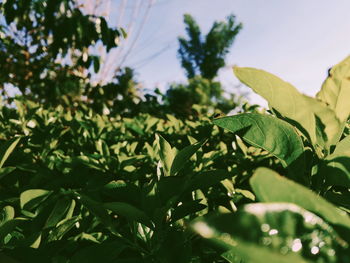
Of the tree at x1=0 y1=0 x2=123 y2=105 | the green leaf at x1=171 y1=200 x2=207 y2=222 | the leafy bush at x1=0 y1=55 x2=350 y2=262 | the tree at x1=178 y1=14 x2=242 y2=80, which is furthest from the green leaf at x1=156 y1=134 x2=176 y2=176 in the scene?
the tree at x1=178 y1=14 x2=242 y2=80

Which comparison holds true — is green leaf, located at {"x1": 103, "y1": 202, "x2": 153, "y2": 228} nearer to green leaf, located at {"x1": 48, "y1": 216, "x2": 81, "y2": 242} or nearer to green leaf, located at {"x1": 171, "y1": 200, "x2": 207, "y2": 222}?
green leaf, located at {"x1": 171, "y1": 200, "x2": 207, "y2": 222}

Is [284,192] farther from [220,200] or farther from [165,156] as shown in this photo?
[220,200]

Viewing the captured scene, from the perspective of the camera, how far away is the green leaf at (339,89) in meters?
0.66

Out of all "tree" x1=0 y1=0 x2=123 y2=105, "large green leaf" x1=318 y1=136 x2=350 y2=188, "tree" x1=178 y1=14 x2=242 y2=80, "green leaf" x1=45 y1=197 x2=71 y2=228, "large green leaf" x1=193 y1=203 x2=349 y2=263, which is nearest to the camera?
"large green leaf" x1=193 y1=203 x2=349 y2=263

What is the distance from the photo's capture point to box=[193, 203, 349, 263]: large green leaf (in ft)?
0.97

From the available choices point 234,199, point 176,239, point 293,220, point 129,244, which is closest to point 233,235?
point 293,220

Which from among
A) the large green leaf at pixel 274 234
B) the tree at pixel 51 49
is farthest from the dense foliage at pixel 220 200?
the tree at pixel 51 49

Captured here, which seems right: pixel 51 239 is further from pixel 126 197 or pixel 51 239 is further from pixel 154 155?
pixel 154 155

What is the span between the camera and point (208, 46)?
43344 millimetres

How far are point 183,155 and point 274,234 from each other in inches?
18.3

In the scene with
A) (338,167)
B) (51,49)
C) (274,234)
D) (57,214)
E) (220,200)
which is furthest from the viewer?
(51,49)

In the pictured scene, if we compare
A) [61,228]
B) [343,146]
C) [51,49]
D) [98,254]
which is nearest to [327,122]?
[343,146]

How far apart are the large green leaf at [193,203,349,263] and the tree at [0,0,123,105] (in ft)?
14.9

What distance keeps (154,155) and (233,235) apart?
1.44m
